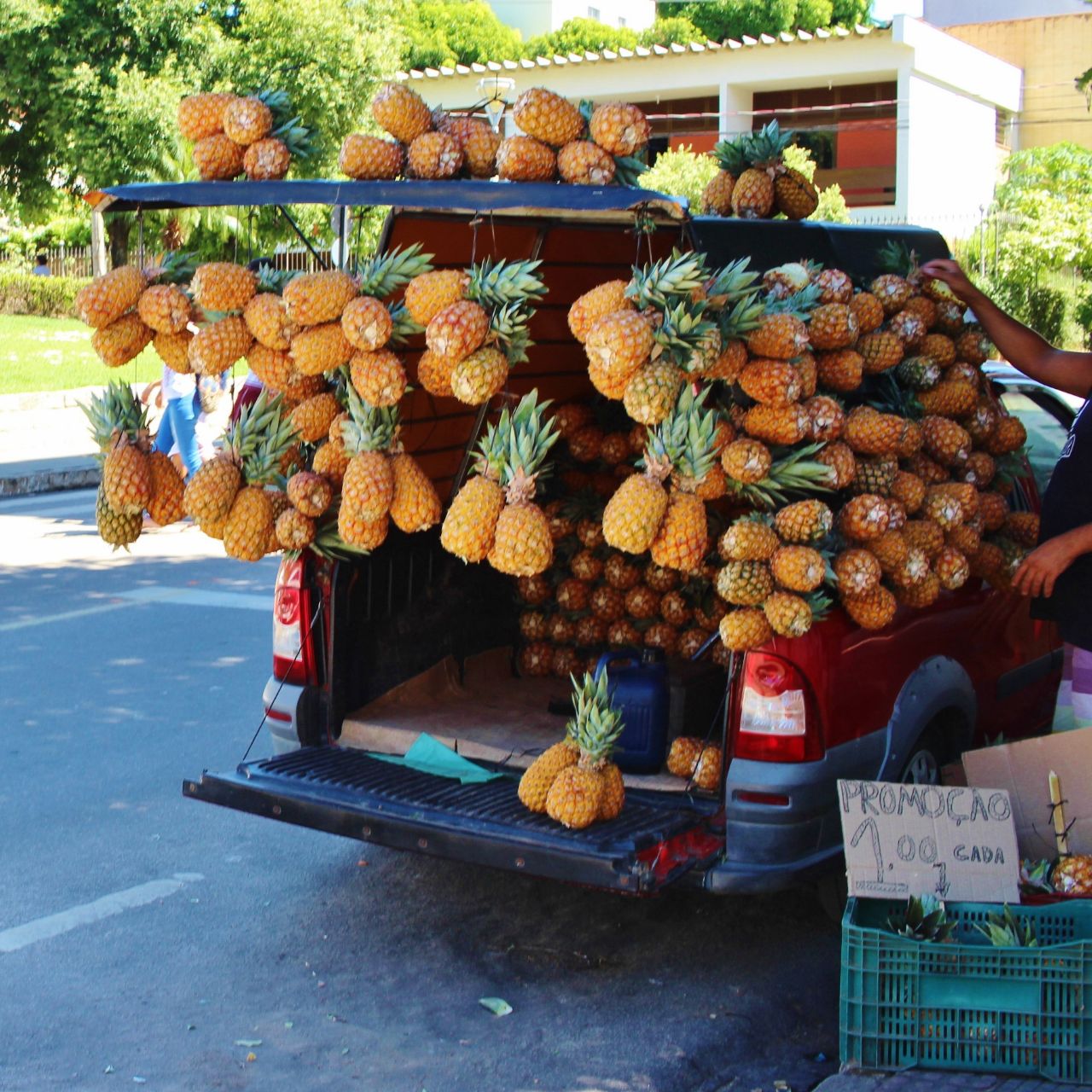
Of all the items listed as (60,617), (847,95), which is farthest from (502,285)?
(847,95)

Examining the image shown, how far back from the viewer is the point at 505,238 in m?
5.77

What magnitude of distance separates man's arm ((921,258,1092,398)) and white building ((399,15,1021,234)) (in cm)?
2613

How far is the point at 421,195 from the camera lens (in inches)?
164

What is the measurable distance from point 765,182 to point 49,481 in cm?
1169

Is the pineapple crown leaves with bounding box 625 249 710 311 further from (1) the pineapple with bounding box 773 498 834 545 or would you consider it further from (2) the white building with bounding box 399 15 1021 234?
(2) the white building with bounding box 399 15 1021 234

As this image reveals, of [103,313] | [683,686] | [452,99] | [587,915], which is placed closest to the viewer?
[103,313]

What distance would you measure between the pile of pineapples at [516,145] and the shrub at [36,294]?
30964 mm

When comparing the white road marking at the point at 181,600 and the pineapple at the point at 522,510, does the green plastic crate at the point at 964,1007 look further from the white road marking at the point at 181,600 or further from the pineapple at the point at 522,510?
the white road marking at the point at 181,600

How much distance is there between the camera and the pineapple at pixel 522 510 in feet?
13.9

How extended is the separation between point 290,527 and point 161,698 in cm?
319

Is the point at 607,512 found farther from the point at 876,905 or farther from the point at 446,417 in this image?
the point at 446,417

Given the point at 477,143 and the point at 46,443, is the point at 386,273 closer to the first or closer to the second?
the point at 477,143

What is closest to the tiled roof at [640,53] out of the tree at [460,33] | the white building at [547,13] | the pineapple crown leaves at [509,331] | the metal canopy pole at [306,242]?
the tree at [460,33]

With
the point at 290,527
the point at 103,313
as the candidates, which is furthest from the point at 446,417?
the point at 103,313
